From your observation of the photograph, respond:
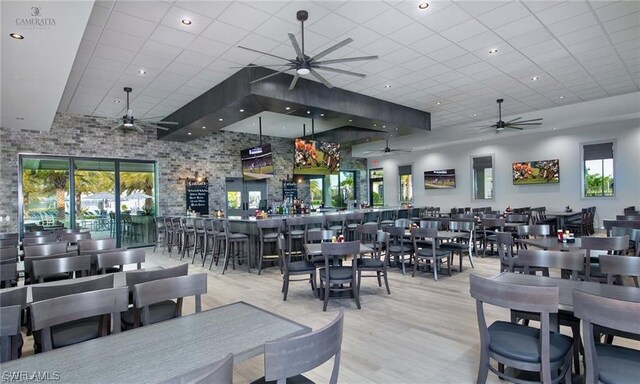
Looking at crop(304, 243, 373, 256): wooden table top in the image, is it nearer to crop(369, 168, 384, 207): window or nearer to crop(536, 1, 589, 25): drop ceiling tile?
crop(536, 1, 589, 25): drop ceiling tile

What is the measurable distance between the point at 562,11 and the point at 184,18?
16.9 feet

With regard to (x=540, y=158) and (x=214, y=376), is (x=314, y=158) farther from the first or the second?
(x=214, y=376)

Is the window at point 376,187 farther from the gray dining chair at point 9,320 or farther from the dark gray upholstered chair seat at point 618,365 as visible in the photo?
the gray dining chair at point 9,320

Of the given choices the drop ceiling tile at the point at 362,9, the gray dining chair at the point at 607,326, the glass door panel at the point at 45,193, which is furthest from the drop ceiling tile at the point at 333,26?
the glass door panel at the point at 45,193

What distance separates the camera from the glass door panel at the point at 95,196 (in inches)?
349

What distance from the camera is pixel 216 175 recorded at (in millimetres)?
11234

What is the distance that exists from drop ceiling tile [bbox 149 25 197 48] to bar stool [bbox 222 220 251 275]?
3.27 metres

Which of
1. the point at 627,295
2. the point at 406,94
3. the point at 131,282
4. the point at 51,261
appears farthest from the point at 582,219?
the point at 51,261

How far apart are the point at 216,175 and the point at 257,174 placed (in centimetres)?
196

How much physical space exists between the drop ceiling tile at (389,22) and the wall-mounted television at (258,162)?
5.68 m

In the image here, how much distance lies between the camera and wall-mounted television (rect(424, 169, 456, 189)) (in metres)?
13.9

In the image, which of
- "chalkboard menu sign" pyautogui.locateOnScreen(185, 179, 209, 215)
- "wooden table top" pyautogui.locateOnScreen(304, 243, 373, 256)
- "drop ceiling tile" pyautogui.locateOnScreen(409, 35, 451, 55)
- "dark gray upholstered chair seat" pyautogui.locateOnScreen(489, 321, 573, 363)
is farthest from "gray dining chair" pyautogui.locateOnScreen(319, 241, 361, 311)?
"chalkboard menu sign" pyautogui.locateOnScreen(185, 179, 209, 215)

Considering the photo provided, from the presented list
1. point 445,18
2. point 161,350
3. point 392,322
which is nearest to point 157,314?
point 161,350

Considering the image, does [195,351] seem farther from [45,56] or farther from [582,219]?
[582,219]
